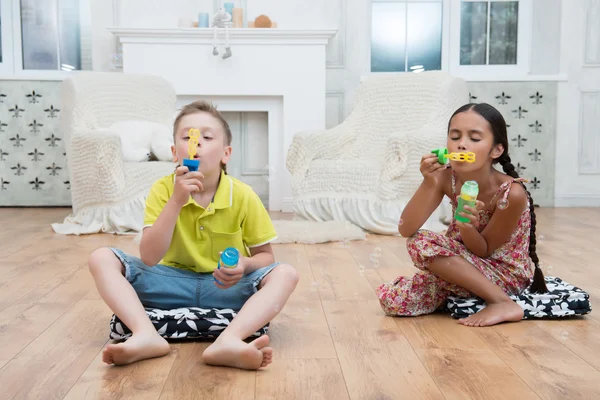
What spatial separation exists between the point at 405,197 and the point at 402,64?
175cm

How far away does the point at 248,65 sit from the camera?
4.52 m

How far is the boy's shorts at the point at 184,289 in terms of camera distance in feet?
5.14

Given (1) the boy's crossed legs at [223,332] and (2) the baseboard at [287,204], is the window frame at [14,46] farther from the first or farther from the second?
(1) the boy's crossed legs at [223,332]

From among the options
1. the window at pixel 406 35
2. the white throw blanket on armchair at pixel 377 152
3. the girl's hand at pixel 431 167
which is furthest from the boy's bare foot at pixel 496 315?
the window at pixel 406 35

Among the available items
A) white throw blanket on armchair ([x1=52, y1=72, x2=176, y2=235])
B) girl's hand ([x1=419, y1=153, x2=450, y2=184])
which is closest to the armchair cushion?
white throw blanket on armchair ([x1=52, y1=72, x2=176, y2=235])

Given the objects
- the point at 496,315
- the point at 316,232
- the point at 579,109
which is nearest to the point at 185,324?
the point at 496,315

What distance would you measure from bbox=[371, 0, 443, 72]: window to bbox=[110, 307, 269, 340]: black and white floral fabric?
12.1 ft

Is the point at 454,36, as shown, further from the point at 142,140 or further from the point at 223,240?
the point at 223,240

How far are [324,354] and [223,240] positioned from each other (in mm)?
335

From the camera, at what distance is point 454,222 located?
187 centimetres

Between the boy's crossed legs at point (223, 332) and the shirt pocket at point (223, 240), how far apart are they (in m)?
0.11

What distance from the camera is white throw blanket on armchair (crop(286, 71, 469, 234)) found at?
3.49 meters

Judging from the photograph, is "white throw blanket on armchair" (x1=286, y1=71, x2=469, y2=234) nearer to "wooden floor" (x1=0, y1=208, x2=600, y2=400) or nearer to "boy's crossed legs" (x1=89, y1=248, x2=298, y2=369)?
"wooden floor" (x1=0, y1=208, x2=600, y2=400)

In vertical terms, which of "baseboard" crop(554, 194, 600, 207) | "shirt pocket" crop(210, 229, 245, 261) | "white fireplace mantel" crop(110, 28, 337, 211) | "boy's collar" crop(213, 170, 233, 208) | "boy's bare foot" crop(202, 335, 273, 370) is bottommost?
"baseboard" crop(554, 194, 600, 207)
